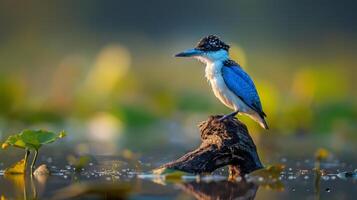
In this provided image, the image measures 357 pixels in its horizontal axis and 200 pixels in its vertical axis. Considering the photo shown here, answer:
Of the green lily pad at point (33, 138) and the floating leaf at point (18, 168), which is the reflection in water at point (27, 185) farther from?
the green lily pad at point (33, 138)

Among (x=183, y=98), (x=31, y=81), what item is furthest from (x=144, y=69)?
(x=183, y=98)

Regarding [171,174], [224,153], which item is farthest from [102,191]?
[224,153]

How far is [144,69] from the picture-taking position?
17812mm

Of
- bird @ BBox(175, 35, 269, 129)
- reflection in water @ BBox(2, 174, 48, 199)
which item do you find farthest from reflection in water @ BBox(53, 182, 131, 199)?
bird @ BBox(175, 35, 269, 129)

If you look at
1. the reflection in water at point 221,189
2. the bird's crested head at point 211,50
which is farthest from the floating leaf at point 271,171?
the bird's crested head at point 211,50

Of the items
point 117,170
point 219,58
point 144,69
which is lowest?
point 117,170

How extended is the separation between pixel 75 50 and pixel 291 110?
7653 millimetres

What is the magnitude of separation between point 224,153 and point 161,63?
11296mm

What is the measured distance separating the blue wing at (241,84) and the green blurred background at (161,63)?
3000 millimetres

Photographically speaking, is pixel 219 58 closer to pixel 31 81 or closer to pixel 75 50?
pixel 31 81

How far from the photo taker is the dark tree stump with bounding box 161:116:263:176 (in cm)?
776

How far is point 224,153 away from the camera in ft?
25.6

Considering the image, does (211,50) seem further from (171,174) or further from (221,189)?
(221,189)

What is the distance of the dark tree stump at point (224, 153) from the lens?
25.5 ft
